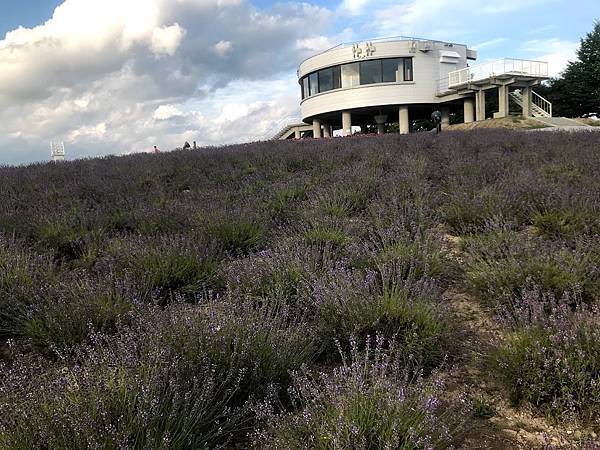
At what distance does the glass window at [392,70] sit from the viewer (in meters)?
32.9

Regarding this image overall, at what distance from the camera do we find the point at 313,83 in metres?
36.8

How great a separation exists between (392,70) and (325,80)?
5.35 metres

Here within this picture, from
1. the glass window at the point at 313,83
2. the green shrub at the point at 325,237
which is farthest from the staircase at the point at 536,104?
the green shrub at the point at 325,237

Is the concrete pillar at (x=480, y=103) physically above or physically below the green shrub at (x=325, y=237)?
above

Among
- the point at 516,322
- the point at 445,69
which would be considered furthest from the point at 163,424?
the point at 445,69

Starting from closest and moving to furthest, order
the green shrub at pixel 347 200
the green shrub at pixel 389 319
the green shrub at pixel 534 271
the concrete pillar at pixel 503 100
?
the green shrub at pixel 389 319, the green shrub at pixel 534 271, the green shrub at pixel 347 200, the concrete pillar at pixel 503 100

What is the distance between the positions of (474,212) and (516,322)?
2221 mm

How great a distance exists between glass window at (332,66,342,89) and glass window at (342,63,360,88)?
30cm

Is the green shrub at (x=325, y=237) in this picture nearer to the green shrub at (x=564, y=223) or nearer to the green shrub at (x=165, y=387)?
the green shrub at (x=165, y=387)

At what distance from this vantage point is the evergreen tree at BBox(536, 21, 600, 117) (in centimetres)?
3728

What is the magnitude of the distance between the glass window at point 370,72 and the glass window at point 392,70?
1.42ft

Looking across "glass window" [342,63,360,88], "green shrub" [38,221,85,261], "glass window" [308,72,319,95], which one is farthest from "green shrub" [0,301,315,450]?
"glass window" [308,72,319,95]

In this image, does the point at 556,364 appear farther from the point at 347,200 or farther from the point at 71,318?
the point at 347,200

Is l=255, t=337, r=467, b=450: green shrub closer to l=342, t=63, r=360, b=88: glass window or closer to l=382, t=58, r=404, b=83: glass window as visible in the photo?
l=382, t=58, r=404, b=83: glass window
